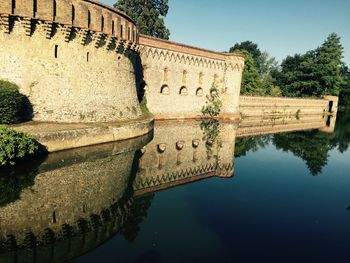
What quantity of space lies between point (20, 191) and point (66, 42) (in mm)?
9319

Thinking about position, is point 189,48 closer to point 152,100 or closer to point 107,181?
point 152,100

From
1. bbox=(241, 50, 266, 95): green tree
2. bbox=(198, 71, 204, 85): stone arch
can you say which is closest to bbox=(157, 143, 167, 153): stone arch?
bbox=(198, 71, 204, 85): stone arch

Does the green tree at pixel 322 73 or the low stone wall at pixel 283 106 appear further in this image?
the green tree at pixel 322 73

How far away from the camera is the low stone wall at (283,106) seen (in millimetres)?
36719

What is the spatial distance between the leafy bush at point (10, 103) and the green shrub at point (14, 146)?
2430mm

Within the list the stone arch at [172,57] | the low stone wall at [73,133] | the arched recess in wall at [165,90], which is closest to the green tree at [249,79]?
the stone arch at [172,57]

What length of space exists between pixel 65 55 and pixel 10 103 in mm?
4279

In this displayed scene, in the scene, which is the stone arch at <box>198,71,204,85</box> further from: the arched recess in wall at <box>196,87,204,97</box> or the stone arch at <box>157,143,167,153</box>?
the stone arch at <box>157,143,167,153</box>

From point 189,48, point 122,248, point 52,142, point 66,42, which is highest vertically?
point 189,48

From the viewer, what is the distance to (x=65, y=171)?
11164 millimetres

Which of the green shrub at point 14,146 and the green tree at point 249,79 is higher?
→ the green tree at point 249,79

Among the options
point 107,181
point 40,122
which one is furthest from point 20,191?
point 40,122

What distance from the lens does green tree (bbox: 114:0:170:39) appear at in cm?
4166

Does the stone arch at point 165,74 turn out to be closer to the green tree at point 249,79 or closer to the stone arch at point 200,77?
the stone arch at point 200,77
